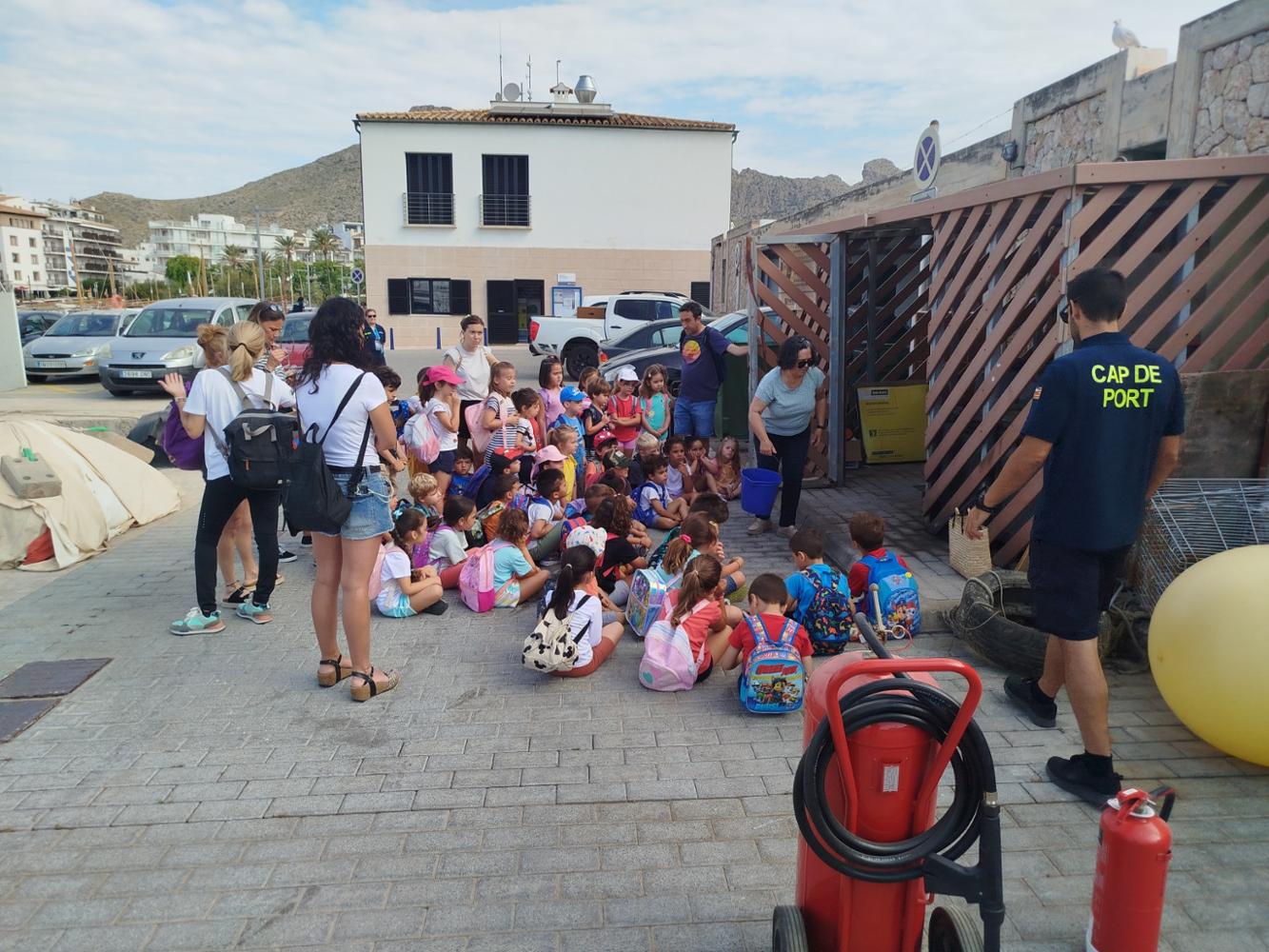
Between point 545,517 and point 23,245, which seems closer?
point 545,517

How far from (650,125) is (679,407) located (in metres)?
27.0

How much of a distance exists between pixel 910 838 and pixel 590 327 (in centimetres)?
1901

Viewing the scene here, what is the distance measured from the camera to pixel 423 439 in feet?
24.1

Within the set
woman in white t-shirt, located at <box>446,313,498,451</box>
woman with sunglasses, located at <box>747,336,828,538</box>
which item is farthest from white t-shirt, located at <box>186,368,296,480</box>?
woman with sunglasses, located at <box>747,336,828,538</box>

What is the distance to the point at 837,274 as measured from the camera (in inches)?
321

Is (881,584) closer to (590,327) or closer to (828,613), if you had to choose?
(828,613)

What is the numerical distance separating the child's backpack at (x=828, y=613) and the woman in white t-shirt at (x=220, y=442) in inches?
126

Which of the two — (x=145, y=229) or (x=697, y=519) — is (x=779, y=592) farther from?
(x=145, y=229)

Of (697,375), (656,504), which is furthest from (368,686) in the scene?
(697,375)

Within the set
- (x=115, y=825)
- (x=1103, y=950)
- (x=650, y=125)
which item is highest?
(x=650, y=125)

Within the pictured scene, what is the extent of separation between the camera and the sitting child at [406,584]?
5.86m

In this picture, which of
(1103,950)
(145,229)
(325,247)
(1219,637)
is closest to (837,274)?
(1219,637)

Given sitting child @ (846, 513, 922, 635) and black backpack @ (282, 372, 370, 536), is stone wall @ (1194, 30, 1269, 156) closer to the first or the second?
→ sitting child @ (846, 513, 922, 635)

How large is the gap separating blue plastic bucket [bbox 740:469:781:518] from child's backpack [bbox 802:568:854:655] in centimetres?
232
